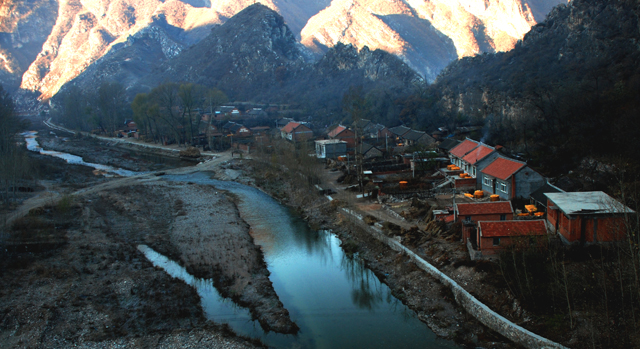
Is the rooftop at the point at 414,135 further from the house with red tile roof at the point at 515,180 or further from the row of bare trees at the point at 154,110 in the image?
the row of bare trees at the point at 154,110

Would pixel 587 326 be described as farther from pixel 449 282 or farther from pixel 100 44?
pixel 100 44

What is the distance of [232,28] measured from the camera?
104 meters

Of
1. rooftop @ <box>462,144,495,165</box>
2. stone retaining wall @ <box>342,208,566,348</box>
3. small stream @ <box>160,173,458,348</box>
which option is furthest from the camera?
rooftop @ <box>462,144,495,165</box>

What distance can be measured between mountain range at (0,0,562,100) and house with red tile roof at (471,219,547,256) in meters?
100

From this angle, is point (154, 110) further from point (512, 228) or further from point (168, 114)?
point (512, 228)

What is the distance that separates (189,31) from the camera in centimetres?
15388

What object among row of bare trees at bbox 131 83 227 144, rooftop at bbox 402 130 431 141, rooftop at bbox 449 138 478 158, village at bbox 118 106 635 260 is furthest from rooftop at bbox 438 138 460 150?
row of bare trees at bbox 131 83 227 144

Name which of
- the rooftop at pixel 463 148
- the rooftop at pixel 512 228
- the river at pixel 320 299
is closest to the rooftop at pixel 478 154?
the rooftop at pixel 463 148

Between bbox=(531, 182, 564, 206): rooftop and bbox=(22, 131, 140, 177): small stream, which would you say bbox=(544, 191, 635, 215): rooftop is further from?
bbox=(22, 131, 140, 177): small stream

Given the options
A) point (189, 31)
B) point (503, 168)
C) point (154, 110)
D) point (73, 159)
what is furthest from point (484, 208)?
point (189, 31)

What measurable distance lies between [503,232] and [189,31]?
156704 mm

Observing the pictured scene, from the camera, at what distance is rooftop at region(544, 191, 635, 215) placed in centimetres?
1459

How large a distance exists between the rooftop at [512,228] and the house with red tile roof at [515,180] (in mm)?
7251

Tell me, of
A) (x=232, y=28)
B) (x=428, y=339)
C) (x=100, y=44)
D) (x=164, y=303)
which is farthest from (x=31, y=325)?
(x=100, y=44)
